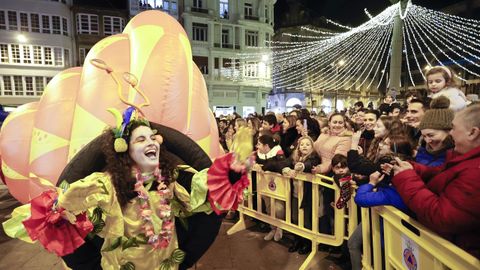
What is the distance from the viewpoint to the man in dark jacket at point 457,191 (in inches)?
63.7

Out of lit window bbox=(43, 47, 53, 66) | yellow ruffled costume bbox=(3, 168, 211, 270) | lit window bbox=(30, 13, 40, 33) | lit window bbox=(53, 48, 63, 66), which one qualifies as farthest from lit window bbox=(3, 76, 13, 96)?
yellow ruffled costume bbox=(3, 168, 211, 270)

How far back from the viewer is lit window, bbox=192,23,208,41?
2877cm

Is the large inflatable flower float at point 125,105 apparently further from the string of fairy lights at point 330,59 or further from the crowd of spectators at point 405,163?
the string of fairy lights at point 330,59

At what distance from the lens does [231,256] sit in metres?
4.19

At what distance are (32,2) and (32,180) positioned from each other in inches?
1093

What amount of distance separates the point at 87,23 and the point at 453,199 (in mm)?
30954

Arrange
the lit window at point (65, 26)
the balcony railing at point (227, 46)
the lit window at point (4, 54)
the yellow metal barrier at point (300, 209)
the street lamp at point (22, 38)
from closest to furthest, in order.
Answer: the yellow metal barrier at point (300, 209), the lit window at point (4, 54), the street lamp at point (22, 38), the lit window at point (65, 26), the balcony railing at point (227, 46)

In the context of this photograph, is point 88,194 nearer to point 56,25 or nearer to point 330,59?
point 56,25

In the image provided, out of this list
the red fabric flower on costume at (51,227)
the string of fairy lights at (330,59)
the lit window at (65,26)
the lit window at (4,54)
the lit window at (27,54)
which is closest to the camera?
the red fabric flower on costume at (51,227)

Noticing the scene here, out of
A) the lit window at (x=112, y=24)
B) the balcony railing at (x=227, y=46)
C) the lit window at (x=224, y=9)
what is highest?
the lit window at (x=224, y=9)

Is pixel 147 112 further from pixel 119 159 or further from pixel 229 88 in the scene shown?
pixel 229 88

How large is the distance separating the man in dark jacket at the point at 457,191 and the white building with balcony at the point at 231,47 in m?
27.3

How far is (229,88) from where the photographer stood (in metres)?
29.9

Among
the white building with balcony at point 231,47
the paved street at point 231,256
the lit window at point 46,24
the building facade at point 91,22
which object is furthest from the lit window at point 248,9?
the paved street at point 231,256
